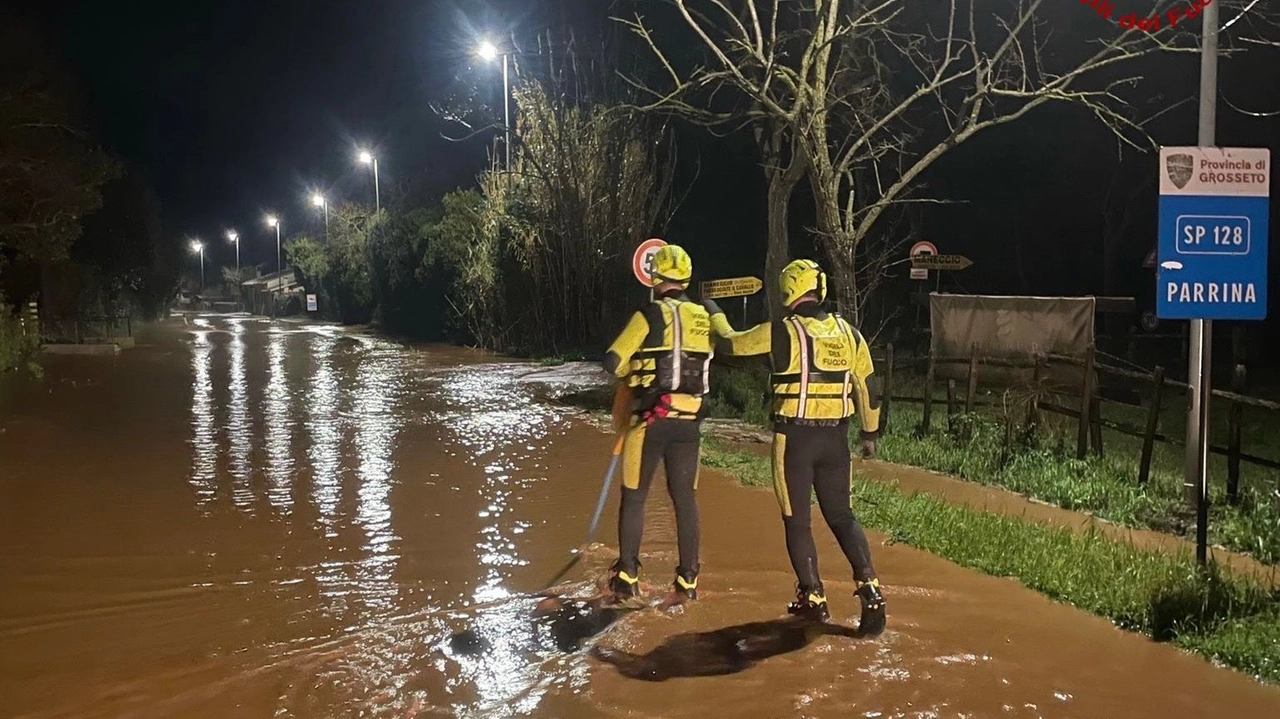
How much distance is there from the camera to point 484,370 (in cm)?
2477

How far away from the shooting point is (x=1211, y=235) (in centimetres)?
682

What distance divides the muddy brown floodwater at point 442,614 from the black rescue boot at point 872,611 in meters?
0.07

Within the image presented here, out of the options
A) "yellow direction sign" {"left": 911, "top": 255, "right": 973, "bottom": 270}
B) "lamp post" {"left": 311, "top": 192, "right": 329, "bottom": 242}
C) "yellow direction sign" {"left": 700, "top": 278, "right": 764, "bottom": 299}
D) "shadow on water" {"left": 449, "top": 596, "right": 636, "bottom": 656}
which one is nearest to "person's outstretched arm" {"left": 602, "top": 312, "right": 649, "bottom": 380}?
"shadow on water" {"left": 449, "top": 596, "right": 636, "bottom": 656}

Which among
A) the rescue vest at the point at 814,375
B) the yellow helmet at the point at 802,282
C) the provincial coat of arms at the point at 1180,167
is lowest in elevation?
the rescue vest at the point at 814,375

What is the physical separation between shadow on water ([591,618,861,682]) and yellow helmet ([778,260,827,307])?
5.96ft

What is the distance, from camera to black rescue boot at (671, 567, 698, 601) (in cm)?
629

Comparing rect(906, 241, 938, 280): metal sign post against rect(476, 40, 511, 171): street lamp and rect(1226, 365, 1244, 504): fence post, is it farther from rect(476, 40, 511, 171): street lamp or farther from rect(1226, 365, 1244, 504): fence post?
rect(1226, 365, 1244, 504): fence post

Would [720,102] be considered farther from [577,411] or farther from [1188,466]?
[1188,466]

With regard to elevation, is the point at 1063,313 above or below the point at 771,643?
above

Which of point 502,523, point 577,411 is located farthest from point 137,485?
point 577,411

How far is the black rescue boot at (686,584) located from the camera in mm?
6293

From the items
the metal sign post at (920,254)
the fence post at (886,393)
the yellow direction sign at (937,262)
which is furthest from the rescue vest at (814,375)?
the metal sign post at (920,254)

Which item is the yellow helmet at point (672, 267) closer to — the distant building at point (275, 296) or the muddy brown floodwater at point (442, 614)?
the muddy brown floodwater at point (442, 614)

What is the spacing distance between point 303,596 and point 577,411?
9570 mm
